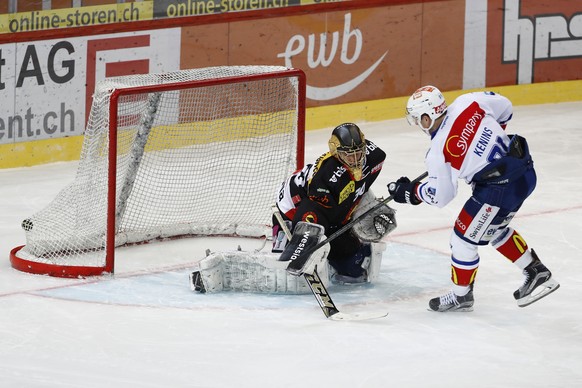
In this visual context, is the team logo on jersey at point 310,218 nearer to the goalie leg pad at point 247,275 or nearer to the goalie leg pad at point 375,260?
the goalie leg pad at point 247,275

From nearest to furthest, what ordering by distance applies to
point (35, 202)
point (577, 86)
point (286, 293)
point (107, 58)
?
point (286, 293) < point (35, 202) < point (107, 58) < point (577, 86)

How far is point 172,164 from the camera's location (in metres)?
7.81

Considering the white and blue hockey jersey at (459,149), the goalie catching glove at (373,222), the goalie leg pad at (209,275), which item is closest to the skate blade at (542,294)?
the white and blue hockey jersey at (459,149)

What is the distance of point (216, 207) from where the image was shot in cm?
775

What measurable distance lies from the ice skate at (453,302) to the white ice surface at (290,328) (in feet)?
0.13

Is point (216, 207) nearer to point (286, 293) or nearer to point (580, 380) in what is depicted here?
point (286, 293)

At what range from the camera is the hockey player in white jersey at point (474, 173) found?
5859 mm

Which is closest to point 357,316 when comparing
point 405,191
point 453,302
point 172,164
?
point 453,302

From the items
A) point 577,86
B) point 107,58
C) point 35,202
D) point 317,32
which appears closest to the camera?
point 35,202

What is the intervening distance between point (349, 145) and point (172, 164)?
189cm

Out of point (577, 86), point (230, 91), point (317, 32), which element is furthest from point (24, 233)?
point (577, 86)

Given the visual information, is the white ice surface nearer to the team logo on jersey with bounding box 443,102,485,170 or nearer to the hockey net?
the hockey net

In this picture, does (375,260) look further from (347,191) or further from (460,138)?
(460,138)

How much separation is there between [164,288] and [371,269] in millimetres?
970
